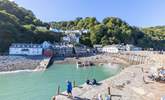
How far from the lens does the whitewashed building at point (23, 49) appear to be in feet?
254

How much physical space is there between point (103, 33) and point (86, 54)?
76.9ft

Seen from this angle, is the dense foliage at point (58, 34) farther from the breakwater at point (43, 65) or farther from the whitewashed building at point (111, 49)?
the breakwater at point (43, 65)

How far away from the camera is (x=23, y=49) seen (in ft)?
257

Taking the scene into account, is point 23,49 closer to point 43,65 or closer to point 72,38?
point 43,65

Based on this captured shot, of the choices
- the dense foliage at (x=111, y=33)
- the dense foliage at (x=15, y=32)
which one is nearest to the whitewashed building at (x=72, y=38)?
the dense foliage at (x=111, y=33)

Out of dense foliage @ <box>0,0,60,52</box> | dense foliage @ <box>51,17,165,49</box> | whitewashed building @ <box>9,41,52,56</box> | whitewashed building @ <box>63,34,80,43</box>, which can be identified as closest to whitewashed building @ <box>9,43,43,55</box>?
whitewashed building @ <box>9,41,52,56</box>

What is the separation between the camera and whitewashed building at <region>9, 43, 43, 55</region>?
7731 cm

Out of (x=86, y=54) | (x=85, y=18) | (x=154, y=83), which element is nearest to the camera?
(x=154, y=83)

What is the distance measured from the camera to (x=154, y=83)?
99.4ft

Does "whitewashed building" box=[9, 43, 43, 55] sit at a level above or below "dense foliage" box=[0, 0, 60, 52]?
below

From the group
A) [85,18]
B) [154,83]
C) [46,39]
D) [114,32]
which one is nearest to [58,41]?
[46,39]

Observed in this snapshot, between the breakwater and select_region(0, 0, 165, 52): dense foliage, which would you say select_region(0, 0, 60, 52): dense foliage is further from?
the breakwater

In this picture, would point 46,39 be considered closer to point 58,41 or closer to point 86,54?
point 58,41

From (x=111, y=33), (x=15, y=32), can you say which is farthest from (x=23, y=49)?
(x=111, y=33)
